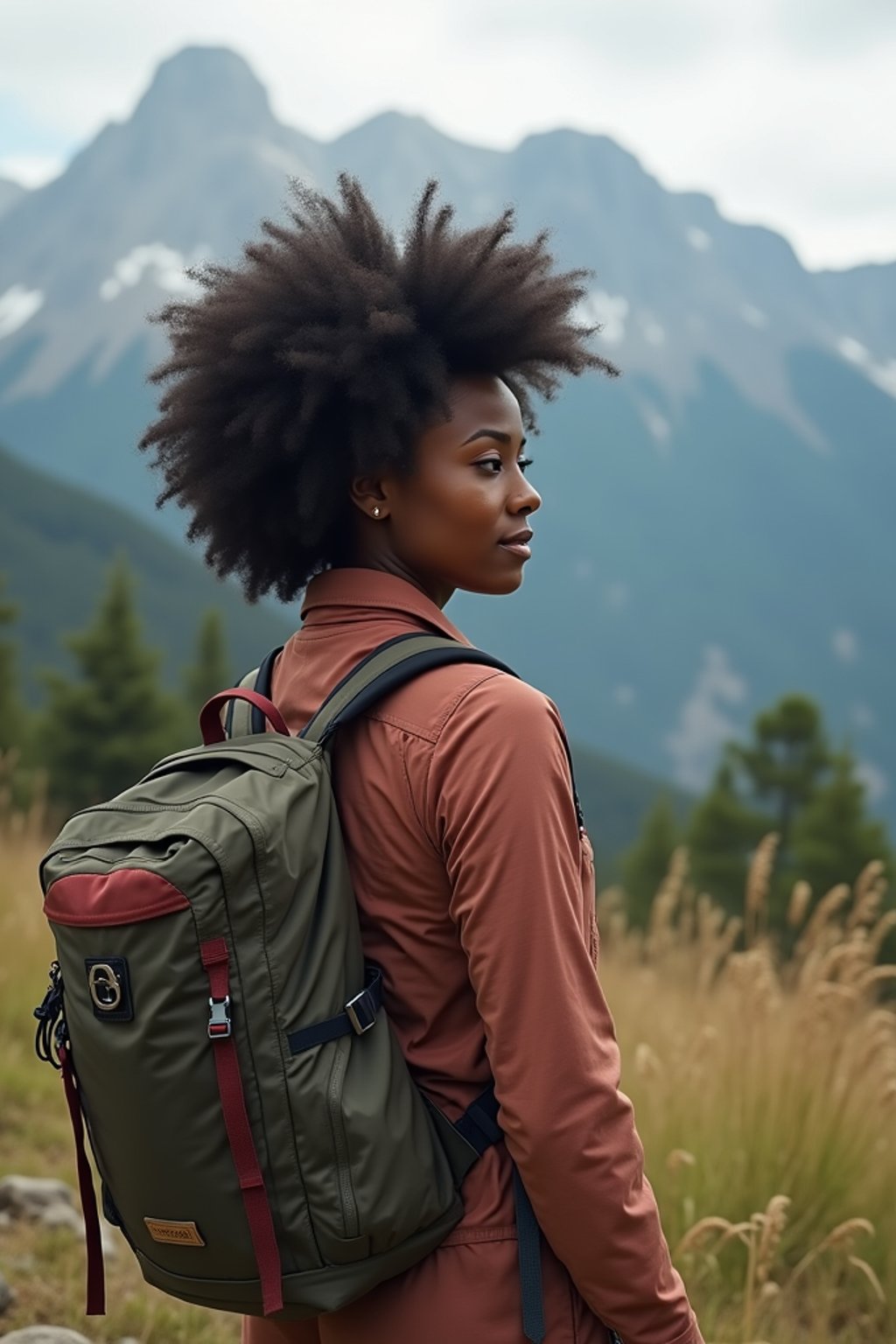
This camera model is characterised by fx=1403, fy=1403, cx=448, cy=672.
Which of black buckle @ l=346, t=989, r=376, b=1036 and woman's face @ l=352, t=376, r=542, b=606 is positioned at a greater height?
woman's face @ l=352, t=376, r=542, b=606

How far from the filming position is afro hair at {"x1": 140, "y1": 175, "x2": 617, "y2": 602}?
1.84 meters

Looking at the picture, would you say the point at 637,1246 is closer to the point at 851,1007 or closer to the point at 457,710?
the point at 457,710

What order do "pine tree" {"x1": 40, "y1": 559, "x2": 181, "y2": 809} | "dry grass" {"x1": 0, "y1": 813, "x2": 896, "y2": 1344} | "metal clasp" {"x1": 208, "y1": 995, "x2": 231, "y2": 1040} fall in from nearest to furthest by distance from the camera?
"metal clasp" {"x1": 208, "y1": 995, "x2": 231, "y2": 1040} → "dry grass" {"x1": 0, "y1": 813, "x2": 896, "y2": 1344} → "pine tree" {"x1": 40, "y1": 559, "x2": 181, "y2": 809}

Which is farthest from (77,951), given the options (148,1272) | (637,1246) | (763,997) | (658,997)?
(658,997)

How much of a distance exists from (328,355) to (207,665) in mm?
31190

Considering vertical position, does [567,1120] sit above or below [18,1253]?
above

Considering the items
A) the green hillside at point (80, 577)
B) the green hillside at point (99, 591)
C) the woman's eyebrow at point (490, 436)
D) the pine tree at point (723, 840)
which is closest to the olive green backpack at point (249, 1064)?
the woman's eyebrow at point (490, 436)

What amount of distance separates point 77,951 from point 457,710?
0.49 m

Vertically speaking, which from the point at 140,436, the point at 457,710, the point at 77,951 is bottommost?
the point at 77,951

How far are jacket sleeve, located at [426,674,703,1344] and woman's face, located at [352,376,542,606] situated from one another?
13.7 inches

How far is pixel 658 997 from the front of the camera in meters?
5.88

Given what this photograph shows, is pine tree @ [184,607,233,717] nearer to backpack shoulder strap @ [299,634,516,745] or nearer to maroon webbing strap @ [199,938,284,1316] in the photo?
backpack shoulder strap @ [299,634,516,745]

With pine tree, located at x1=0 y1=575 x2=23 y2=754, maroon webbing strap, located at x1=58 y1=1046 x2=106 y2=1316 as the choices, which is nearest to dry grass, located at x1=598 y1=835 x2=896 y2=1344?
maroon webbing strap, located at x1=58 y1=1046 x2=106 y2=1316

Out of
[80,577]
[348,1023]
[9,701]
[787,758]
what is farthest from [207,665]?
[80,577]
